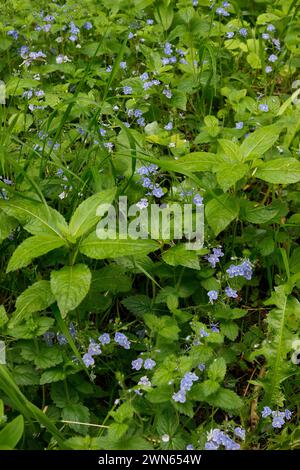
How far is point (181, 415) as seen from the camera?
257cm

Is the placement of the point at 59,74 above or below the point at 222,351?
above

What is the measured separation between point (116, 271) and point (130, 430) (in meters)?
0.63

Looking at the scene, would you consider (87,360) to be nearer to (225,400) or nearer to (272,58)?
(225,400)

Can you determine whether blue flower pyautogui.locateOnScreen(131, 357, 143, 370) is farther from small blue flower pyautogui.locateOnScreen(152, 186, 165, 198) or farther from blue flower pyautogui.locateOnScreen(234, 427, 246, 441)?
small blue flower pyautogui.locateOnScreen(152, 186, 165, 198)

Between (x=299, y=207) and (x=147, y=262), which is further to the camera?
(x=299, y=207)

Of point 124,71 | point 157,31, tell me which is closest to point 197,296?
point 124,71

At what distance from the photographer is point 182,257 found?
2717 millimetres

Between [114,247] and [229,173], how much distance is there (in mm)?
596

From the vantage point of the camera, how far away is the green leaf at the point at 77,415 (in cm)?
244

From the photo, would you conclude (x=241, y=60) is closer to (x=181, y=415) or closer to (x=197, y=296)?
(x=197, y=296)

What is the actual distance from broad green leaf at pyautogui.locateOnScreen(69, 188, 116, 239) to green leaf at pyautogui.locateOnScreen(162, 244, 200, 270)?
0.31 m

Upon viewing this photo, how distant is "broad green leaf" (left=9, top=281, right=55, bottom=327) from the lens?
249 cm

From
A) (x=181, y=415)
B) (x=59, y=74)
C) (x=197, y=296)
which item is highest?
(x=59, y=74)

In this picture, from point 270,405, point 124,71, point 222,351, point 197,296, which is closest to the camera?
point 270,405
